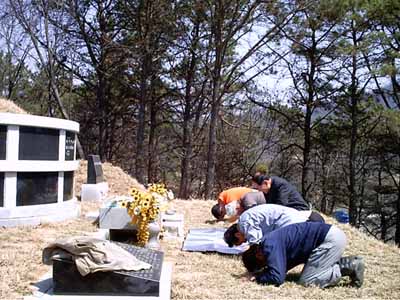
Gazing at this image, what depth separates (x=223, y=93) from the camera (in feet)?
63.8

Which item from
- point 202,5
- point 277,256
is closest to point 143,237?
point 277,256

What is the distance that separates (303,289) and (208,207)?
6780mm

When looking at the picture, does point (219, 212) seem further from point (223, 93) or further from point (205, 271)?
point (223, 93)

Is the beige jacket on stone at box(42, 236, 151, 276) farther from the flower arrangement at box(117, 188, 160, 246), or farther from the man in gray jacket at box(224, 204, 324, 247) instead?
the flower arrangement at box(117, 188, 160, 246)

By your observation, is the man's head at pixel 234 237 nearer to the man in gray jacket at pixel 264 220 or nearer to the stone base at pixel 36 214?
the man in gray jacket at pixel 264 220

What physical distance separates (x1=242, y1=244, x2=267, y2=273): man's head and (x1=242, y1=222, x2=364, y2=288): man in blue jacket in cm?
2

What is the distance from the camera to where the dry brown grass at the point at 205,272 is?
480cm

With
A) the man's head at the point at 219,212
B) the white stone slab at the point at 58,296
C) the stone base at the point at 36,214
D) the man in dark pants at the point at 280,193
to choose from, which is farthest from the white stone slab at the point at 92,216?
the white stone slab at the point at 58,296

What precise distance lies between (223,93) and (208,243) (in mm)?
12671

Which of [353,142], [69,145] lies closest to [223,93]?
[353,142]

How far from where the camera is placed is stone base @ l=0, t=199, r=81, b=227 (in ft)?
24.5

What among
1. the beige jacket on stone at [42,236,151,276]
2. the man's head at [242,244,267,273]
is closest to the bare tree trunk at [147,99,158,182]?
the man's head at [242,244,267,273]

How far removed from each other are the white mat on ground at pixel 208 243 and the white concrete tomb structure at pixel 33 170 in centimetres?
211

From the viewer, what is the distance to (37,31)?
2030cm
